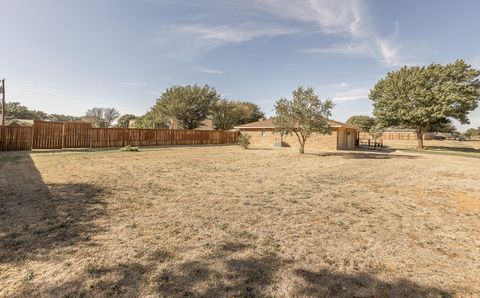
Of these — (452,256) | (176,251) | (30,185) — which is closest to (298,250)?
(176,251)

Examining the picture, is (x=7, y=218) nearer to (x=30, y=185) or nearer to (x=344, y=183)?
(x=30, y=185)

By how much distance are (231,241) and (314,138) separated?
28249 mm

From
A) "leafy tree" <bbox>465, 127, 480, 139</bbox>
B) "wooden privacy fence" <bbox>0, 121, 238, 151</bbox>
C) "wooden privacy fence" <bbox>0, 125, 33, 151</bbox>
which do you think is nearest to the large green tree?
"wooden privacy fence" <bbox>0, 121, 238, 151</bbox>

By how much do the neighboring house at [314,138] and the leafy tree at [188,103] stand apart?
9.78m

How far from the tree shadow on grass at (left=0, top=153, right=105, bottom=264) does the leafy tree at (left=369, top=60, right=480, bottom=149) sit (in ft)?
120

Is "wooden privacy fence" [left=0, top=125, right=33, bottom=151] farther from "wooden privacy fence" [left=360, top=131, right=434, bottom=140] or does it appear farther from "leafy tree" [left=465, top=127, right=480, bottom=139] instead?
"leafy tree" [left=465, top=127, right=480, bottom=139]

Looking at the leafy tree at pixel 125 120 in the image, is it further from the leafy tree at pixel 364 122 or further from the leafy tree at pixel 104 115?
the leafy tree at pixel 364 122

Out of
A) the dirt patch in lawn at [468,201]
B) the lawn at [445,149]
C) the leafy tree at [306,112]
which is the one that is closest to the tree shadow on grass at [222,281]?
the dirt patch in lawn at [468,201]

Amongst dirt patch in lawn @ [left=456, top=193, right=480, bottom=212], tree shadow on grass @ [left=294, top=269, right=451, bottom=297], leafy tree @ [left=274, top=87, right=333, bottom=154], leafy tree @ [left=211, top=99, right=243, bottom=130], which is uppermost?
leafy tree @ [left=211, top=99, right=243, bottom=130]

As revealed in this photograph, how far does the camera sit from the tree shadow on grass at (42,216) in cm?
405

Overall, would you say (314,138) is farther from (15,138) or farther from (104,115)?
(104,115)

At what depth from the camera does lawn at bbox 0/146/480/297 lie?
3246mm

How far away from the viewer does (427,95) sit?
3148 centimetres

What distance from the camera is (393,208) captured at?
6.82 m
